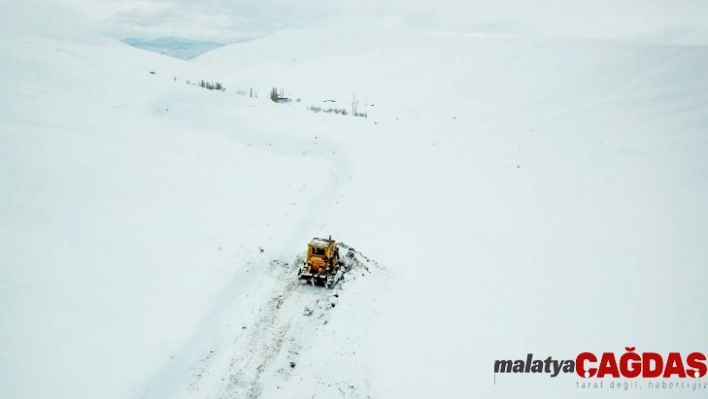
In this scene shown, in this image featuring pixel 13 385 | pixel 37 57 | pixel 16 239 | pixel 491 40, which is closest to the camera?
pixel 13 385

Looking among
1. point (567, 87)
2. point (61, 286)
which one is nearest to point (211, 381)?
point (61, 286)

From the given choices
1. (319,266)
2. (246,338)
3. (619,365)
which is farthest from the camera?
(319,266)

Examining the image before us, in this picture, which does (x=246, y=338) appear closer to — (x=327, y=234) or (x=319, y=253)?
(x=319, y=253)

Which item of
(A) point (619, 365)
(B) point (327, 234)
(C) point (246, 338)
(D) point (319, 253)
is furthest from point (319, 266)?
(A) point (619, 365)

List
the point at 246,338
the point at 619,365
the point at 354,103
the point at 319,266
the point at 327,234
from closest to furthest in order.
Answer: the point at 619,365 < the point at 246,338 < the point at 319,266 < the point at 327,234 < the point at 354,103

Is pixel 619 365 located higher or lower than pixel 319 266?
lower

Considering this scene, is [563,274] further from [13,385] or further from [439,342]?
[13,385]

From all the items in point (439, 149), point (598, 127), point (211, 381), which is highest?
point (598, 127)

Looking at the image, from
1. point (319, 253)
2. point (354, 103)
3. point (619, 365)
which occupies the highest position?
point (354, 103)

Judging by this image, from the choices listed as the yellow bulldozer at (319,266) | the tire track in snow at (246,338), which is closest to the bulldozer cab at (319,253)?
the yellow bulldozer at (319,266)
